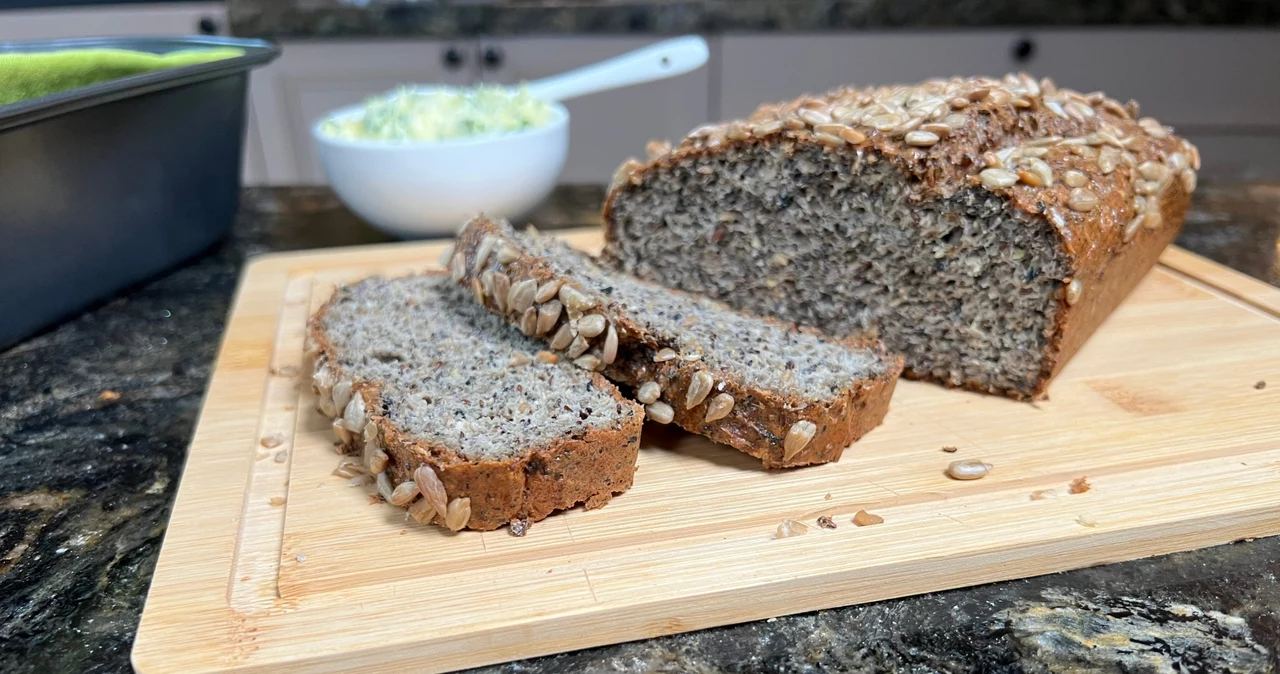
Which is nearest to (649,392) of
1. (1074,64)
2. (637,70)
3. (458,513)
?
(458,513)

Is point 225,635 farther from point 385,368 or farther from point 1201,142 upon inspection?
point 1201,142

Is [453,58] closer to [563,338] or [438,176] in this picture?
[438,176]

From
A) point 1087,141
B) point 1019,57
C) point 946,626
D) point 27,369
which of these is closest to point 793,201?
point 1087,141

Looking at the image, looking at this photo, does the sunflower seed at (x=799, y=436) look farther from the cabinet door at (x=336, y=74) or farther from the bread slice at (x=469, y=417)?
the cabinet door at (x=336, y=74)

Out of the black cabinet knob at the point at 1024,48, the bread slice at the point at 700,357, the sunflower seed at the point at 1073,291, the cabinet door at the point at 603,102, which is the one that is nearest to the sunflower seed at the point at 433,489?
the bread slice at the point at 700,357

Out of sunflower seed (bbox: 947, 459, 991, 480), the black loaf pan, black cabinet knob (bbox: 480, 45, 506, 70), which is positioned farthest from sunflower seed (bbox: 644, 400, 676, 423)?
black cabinet knob (bbox: 480, 45, 506, 70)
